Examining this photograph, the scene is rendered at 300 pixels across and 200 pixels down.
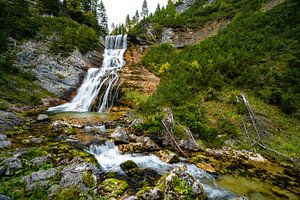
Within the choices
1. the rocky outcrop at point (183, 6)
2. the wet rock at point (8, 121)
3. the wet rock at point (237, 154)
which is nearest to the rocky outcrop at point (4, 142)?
the wet rock at point (8, 121)

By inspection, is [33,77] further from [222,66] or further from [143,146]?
[222,66]

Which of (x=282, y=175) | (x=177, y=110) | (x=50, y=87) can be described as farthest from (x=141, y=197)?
(x=50, y=87)

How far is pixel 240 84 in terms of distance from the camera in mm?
14992

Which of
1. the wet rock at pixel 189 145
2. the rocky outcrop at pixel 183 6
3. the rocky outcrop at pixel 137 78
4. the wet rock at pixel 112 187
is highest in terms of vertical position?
the rocky outcrop at pixel 183 6

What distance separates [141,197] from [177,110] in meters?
7.91

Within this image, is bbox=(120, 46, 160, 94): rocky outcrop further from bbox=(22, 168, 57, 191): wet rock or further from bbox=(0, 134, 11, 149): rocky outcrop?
bbox=(22, 168, 57, 191): wet rock

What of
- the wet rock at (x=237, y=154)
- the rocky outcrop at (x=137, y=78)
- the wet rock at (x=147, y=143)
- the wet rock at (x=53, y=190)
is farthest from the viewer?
the rocky outcrop at (x=137, y=78)

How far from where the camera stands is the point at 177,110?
12602 mm

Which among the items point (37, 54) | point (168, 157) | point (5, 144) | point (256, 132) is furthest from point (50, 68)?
point (256, 132)

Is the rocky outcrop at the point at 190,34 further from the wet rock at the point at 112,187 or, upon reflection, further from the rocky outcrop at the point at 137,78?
the wet rock at the point at 112,187

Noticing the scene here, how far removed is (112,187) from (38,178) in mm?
1964

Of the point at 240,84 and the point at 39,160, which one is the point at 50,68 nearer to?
the point at 39,160

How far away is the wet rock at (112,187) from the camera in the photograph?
17.5 feet

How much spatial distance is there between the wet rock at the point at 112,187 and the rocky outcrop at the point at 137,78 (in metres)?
13.3
